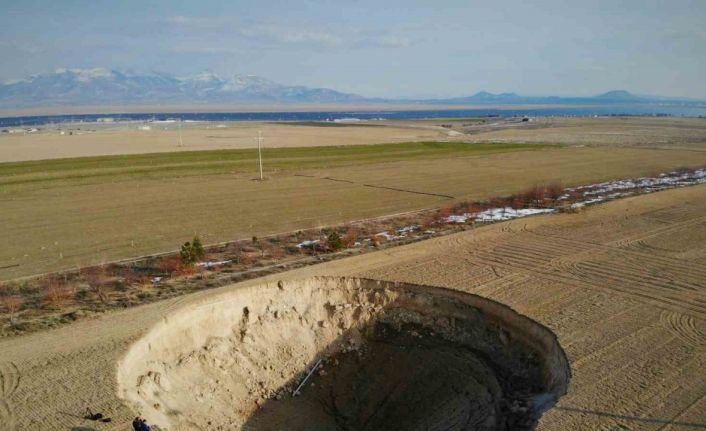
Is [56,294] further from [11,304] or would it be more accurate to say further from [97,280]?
[97,280]

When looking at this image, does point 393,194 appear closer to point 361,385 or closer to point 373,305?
point 373,305

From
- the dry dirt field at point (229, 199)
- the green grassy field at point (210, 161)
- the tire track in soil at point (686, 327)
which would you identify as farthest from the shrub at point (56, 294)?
the green grassy field at point (210, 161)

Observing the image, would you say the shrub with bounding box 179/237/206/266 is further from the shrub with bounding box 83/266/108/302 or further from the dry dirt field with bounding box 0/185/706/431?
the dry dirt field with bounding box 0/185/706/431

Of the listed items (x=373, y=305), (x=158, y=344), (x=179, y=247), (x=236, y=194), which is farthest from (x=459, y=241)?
(x=236, y=194)

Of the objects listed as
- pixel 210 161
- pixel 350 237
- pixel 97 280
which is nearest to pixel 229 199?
pixel 350 237

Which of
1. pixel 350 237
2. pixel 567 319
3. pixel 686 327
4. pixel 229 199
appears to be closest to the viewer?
pixel 686 327

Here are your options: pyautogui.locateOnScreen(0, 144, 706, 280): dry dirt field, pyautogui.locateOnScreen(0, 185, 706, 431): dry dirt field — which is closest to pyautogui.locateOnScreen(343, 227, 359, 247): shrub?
pyautogui.locateOnScreen(0, 185, 706, 431): dry dirt field
